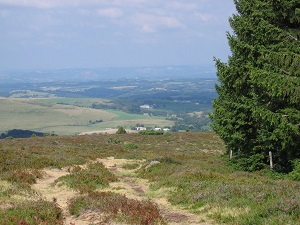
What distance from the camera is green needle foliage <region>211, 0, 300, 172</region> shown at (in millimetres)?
14875

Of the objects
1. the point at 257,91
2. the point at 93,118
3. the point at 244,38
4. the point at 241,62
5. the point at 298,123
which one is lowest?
the point at 93,118

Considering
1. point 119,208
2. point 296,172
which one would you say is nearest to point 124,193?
point 119,208

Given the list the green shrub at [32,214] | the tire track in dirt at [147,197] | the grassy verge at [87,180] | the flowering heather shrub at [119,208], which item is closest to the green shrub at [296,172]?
the tire track in dirt at [147,197]

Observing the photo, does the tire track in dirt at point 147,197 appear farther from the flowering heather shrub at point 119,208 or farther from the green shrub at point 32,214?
the green shrub at point 32,214

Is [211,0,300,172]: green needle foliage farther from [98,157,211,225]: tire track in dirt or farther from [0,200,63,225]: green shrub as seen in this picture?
[0,200,63,225]: green shrub

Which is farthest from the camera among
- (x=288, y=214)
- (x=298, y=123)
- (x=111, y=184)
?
(x=111, y=184)

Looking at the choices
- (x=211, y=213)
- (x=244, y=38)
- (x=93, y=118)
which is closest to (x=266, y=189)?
(x=211, y=213)

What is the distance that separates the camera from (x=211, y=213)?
11.1 metres

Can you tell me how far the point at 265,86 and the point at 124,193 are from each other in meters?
7.89

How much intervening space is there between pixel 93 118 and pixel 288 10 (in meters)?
178

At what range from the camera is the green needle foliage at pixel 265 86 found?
586 inches

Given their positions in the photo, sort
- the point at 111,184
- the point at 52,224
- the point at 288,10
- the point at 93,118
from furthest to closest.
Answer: the point at 93,118, the point at 111,184, the point at 288,10, the point at 52,224

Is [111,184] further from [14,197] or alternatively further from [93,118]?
[93,118]

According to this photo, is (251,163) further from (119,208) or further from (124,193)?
(119,208)
